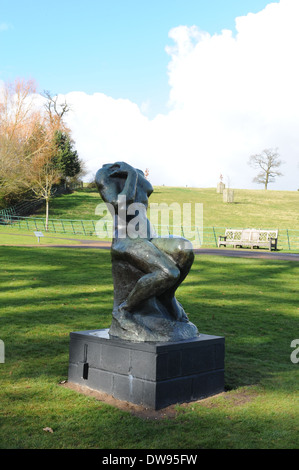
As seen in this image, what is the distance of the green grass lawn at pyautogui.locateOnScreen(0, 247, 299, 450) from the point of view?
13.5 feet

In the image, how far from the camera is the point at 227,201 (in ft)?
188

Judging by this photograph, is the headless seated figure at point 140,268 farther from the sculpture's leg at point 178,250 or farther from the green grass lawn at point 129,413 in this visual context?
the green grass lawn at point 129,413

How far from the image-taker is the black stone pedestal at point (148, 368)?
4.78 metres

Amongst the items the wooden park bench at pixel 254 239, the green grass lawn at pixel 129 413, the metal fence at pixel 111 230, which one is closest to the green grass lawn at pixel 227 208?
the metal fence at pixel 111 230

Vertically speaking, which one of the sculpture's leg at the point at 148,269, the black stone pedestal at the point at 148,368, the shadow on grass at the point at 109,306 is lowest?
the shadow on grass at the point at 109,306

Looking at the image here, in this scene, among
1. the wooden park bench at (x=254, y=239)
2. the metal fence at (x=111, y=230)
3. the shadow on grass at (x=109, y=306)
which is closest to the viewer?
the shadow on grass at (x=109, y=306)

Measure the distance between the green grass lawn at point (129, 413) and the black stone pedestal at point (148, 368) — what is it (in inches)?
8.4

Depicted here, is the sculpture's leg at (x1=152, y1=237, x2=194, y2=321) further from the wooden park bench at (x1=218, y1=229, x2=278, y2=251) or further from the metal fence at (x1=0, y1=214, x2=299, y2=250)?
the metal fence at (x1=0, y1=214, x2=299, y2=250)

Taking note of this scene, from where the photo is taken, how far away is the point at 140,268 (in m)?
5.29

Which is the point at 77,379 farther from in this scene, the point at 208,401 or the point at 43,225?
the point at 43,225

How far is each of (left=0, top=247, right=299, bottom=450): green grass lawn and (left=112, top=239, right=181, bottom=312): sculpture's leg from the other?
1188 millimetres

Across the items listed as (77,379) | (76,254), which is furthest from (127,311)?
(76,254)

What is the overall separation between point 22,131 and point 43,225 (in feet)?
27.4

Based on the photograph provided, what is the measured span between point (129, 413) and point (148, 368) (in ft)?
1.49
